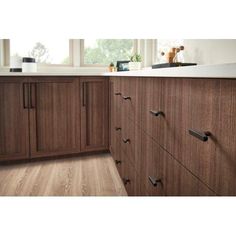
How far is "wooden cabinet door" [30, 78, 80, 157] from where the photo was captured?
2.64 metres

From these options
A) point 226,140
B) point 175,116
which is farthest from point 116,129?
point 226,140

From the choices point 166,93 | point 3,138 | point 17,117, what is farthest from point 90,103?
point 166,93

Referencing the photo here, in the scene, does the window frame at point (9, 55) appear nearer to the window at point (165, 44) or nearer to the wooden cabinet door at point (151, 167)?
the window at point (165, 44)

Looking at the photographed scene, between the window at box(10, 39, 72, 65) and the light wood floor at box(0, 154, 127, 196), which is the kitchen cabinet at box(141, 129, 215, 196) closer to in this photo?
the light wood floor at box(0, 154, 127, 196)

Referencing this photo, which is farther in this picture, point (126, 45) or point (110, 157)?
point (126, 45)

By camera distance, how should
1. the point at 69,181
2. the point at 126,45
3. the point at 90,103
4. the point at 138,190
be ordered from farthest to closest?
the point at 126,45 → the point at 90,103 → the point at 69,181 → the point at 138,190

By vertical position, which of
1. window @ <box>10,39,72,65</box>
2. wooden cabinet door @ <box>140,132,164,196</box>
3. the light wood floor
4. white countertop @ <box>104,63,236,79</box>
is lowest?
the light wood floor

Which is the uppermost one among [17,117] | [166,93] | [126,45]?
[126,45]

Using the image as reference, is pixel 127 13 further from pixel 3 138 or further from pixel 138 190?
pixel 3 138

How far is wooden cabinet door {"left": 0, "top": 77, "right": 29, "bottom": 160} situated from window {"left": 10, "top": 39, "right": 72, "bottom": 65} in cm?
80

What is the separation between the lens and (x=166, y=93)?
0.93 meters

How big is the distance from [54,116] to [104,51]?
1.20 meters

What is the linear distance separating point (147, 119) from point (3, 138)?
1825mm

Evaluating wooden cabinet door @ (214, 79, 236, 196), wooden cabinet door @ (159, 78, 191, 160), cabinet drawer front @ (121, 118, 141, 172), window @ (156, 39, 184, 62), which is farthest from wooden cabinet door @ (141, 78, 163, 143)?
window @ (156, 39, 184, 62)
